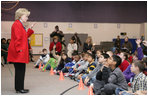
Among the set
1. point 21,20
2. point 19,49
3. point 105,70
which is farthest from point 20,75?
point 105,70

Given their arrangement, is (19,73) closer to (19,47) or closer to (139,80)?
(19,47)

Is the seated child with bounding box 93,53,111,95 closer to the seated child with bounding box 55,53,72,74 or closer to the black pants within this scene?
the black pants

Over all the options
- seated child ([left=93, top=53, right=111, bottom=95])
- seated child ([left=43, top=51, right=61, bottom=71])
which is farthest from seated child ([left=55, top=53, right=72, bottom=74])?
seated child ([left=93, top=53, right=111, bottom=95])

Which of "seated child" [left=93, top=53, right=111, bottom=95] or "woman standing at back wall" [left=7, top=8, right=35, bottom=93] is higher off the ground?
"woman standing at back wall" [left=7, top=8, right=35, bottom=93]

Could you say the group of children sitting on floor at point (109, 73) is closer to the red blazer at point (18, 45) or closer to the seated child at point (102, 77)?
the seated child at point (102, 77)

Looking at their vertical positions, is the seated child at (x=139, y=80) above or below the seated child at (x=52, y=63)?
above

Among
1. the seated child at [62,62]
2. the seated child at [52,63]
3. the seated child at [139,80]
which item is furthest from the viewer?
the seated child at [52,63]

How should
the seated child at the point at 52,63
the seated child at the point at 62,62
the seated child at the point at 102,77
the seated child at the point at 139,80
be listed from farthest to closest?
the seated child at the point at 52,63, the seated child at the point at 62,62, the seated child at the point at 102,77, the seated child at the point at 139,80

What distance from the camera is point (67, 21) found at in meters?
13.9

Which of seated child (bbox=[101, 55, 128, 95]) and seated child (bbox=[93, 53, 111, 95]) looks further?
seated child (bbox=[93, 53, 111, 95])

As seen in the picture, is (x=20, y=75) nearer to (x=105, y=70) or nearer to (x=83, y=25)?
(x=105, y=70)

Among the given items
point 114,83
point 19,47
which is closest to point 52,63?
point 19,47

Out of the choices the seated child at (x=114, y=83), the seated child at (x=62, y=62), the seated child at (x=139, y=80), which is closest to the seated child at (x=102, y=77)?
the seated child at (x=114, y=83)

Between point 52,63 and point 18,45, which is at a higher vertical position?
point 18,45
